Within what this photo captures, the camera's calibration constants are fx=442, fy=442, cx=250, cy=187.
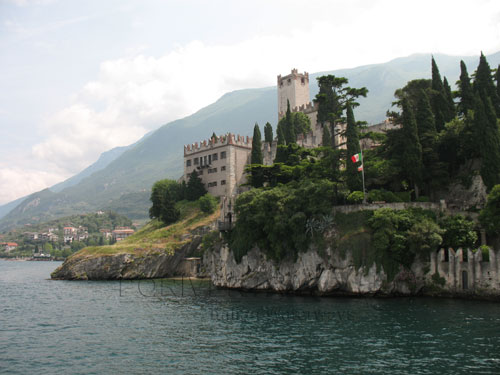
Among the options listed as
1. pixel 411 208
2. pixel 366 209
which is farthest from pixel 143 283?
pixel 411 208

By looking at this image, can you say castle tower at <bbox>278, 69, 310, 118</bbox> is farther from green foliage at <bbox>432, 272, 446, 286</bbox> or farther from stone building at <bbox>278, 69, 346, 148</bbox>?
green foliage at <bbox>432, 272, 446, 286</bbox>

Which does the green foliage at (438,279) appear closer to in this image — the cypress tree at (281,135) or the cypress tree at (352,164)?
the cypress tree at (352,164)

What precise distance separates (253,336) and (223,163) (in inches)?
2355

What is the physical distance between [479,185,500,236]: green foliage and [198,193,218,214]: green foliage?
164ft

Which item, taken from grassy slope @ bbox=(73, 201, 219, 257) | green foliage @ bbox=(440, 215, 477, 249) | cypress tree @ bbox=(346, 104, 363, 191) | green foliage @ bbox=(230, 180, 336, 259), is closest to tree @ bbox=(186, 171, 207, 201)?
grassy slope @ bbox=(73, 201, 219, 257)

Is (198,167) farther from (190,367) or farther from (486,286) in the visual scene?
(190,367)

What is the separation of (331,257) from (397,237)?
7.73 m

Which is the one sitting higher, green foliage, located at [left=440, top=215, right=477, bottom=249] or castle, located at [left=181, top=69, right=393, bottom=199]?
castle, located at [left=181, top=69, right=393, bottom=199]

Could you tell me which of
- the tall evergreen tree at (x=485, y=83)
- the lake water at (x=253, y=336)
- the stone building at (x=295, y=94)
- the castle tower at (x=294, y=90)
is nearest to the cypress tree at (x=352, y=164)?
the lake water at (x=253, y=336)

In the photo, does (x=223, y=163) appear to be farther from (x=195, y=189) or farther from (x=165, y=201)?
(x=165, y=201)

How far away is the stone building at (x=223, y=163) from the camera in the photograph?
87312mm

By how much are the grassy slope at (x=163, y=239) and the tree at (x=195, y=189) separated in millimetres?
2628

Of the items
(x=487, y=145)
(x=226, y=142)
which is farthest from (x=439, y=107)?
(x=226, y=142)

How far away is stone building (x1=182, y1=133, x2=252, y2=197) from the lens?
3438 inches
